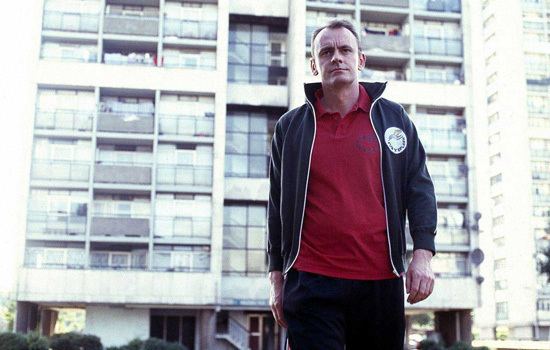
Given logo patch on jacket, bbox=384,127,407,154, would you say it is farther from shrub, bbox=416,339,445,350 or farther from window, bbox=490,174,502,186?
window, bbox=490,174,502,186

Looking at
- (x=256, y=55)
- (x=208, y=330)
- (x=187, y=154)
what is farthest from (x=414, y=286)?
(x=256, y=55)

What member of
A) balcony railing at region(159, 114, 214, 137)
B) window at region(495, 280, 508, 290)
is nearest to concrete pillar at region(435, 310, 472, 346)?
balcony railing at region(159, 114, 214, 137)

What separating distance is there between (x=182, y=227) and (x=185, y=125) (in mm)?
5736

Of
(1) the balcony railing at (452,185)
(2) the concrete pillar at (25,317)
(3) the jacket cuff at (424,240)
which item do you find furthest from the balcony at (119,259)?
(3) the jacket cuff at (424,240)

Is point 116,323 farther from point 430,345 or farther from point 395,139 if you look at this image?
point 395,139

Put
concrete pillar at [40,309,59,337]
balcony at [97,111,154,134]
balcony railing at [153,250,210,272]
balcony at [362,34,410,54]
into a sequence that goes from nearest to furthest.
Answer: balcony railing at [153,250,210,272] → balcony at [97,111,154,134] → balcony at [362,34,410,54] → concrete pillar at [40,309,59,337]

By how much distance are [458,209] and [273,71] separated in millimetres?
13726

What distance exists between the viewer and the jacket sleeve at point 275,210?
140 inches

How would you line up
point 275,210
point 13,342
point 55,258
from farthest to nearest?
point 55,258
point 13,342
point 275,210

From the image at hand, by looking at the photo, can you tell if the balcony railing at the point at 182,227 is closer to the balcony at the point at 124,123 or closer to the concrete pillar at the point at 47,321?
the balcony at the point at 124,123

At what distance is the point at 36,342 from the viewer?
3083cm

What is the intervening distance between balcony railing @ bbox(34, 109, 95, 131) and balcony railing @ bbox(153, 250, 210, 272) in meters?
8.08

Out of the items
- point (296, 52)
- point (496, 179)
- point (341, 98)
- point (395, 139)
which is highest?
point (296, 52)

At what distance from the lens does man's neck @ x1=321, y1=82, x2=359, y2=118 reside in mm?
3514
